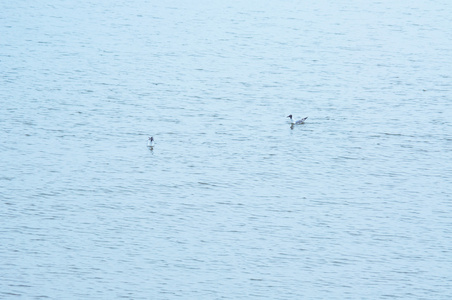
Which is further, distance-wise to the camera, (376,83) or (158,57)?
(158,57)

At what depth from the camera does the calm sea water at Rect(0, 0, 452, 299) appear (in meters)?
14.7

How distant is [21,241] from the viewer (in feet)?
50.9

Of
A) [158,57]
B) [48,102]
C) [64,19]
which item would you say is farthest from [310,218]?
[64,19]

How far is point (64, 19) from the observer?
35156 mm

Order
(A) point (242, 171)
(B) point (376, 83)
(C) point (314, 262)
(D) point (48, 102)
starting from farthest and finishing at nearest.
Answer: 1. (B) point (376, 83)
2. (D) point (48, 102)
3. (A) point (242, 171)
4. (C) point (314, 262)

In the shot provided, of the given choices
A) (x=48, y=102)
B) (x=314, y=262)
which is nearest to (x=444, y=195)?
(x=314, y=262)

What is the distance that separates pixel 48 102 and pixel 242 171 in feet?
25.3

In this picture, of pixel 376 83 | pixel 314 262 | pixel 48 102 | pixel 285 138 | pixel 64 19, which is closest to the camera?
pixel 314 262

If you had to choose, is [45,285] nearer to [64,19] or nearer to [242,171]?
[242,171]

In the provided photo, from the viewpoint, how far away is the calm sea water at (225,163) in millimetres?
14656

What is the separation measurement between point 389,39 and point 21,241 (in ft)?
68.6

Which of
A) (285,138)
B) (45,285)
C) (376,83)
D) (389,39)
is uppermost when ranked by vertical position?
(389,39)

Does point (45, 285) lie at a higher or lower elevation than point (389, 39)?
lower

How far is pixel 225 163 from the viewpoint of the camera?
1958cm
